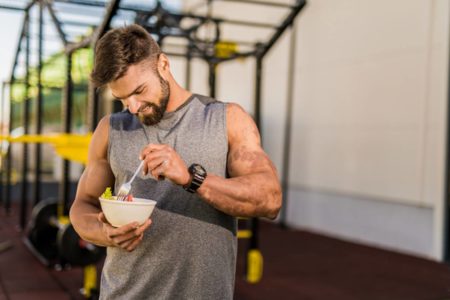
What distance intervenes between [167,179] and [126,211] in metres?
0.16

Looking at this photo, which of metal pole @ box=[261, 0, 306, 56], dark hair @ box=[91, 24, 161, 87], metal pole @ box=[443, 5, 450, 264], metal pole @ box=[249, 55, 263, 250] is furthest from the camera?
metal pole @ box=[443, 5, 450, 264]

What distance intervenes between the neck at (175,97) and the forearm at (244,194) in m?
0.26

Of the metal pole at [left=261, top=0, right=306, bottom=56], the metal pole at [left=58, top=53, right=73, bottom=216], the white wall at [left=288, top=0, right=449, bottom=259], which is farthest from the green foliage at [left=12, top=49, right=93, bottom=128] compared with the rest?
the white wall at [left=288, top=0, right=449, bottom=259]

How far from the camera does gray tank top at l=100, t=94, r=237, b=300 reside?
53.4 inches

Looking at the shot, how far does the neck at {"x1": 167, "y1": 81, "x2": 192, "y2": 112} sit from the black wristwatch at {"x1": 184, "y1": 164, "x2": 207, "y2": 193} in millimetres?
244

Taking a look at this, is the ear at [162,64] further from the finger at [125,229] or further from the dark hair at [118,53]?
the finger at [125,229]

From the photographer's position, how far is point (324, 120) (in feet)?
22.4

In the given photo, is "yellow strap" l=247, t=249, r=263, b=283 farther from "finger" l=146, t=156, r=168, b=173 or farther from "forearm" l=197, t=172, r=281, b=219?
"finger" l=146, t=156, r=168, b=173

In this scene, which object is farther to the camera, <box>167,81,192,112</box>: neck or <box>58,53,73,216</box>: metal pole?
<box>58,53,73,216</box>: metal pole

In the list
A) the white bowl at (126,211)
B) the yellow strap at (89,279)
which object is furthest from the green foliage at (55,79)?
the white bowl at (126,211)

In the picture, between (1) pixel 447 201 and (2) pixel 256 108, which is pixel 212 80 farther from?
(1) pixel 447 201

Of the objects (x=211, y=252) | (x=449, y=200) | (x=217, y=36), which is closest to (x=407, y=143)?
(x=449, y=200)

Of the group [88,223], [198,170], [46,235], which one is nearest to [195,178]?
[198,170]

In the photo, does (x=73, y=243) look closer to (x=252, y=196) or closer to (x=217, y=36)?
(x=217, y=36)
